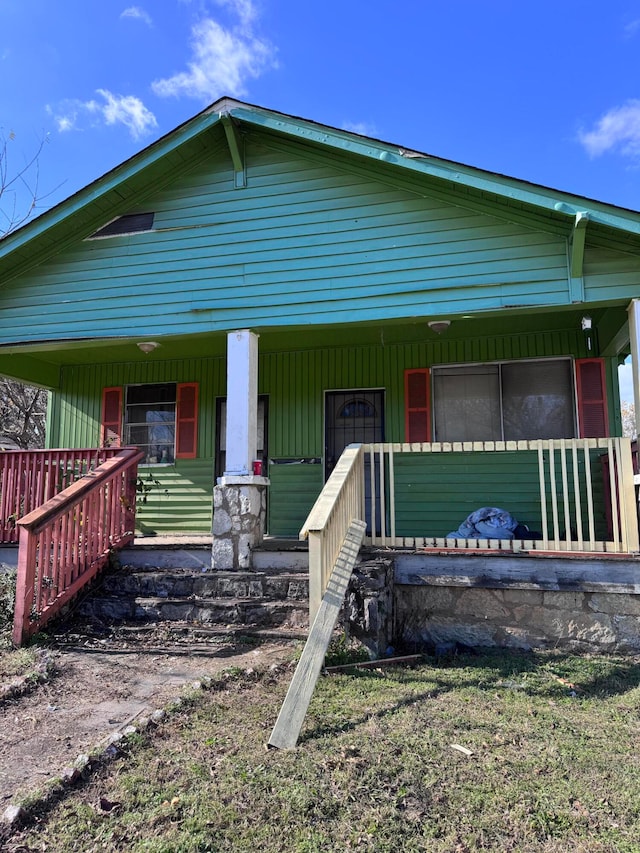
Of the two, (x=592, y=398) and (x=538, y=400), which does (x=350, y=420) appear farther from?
(x=592, y=398)

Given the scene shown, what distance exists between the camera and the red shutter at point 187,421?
8.44 metres

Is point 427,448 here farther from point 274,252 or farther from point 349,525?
point 274,252

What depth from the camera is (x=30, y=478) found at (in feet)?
21.4

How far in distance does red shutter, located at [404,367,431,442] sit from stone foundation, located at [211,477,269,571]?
2591 mm

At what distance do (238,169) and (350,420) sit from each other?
3.57 metres

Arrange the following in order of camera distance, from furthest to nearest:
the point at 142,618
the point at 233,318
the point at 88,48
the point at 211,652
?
the point at 88,48 → the point at 233,318 → the point at 142,618 → the point at 211,652

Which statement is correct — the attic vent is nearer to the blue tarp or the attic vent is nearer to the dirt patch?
the dirt patch

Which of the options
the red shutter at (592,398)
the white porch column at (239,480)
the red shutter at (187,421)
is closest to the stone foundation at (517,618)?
the white porch column at (239,480)

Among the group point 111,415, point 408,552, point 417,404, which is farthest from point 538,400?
point 111,415

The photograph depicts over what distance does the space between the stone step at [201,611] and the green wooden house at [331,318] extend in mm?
1163

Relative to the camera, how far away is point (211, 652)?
456cm

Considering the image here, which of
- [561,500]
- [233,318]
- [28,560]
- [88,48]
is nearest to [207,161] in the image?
[233,318]

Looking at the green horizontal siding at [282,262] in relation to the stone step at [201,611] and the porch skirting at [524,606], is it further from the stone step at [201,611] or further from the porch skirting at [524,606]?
the stone step at [201,611]

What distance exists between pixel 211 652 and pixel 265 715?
4.13 feet
